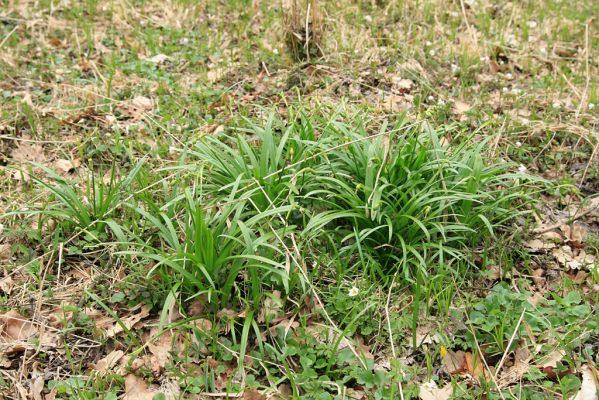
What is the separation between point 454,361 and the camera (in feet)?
9.34

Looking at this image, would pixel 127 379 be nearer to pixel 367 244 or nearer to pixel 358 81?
pixel 367 244

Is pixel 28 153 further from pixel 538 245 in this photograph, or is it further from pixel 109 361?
pixel 538 245

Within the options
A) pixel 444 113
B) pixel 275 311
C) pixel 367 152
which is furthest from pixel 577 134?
pixel 275 311

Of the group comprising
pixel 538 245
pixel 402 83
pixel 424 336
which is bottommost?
pixel 424 336

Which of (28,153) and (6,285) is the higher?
(28,153)

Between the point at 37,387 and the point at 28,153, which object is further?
the point at 28,153

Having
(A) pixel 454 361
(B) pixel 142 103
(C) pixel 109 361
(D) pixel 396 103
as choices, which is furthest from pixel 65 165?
(A) pixel 454 361

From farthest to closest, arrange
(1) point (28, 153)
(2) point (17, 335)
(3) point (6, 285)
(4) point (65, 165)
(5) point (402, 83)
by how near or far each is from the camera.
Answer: (5) point (402, 83) < (1) point (28, 153) < (4) point (65, 165) < (3) point (6, 285) < (2) point (17, 335)

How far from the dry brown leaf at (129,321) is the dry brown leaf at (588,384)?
1.98 metres

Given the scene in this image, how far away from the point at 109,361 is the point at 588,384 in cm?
214

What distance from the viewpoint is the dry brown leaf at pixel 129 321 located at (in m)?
2.89

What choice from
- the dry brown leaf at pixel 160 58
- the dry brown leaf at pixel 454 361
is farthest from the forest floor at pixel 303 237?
the dry brown leaf at pixel 160 58

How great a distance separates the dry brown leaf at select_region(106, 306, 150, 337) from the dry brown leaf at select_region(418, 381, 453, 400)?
1.34m

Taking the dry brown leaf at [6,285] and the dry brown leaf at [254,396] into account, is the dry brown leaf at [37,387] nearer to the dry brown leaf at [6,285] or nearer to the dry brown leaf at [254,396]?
the dry brown leaf at [6,285]
